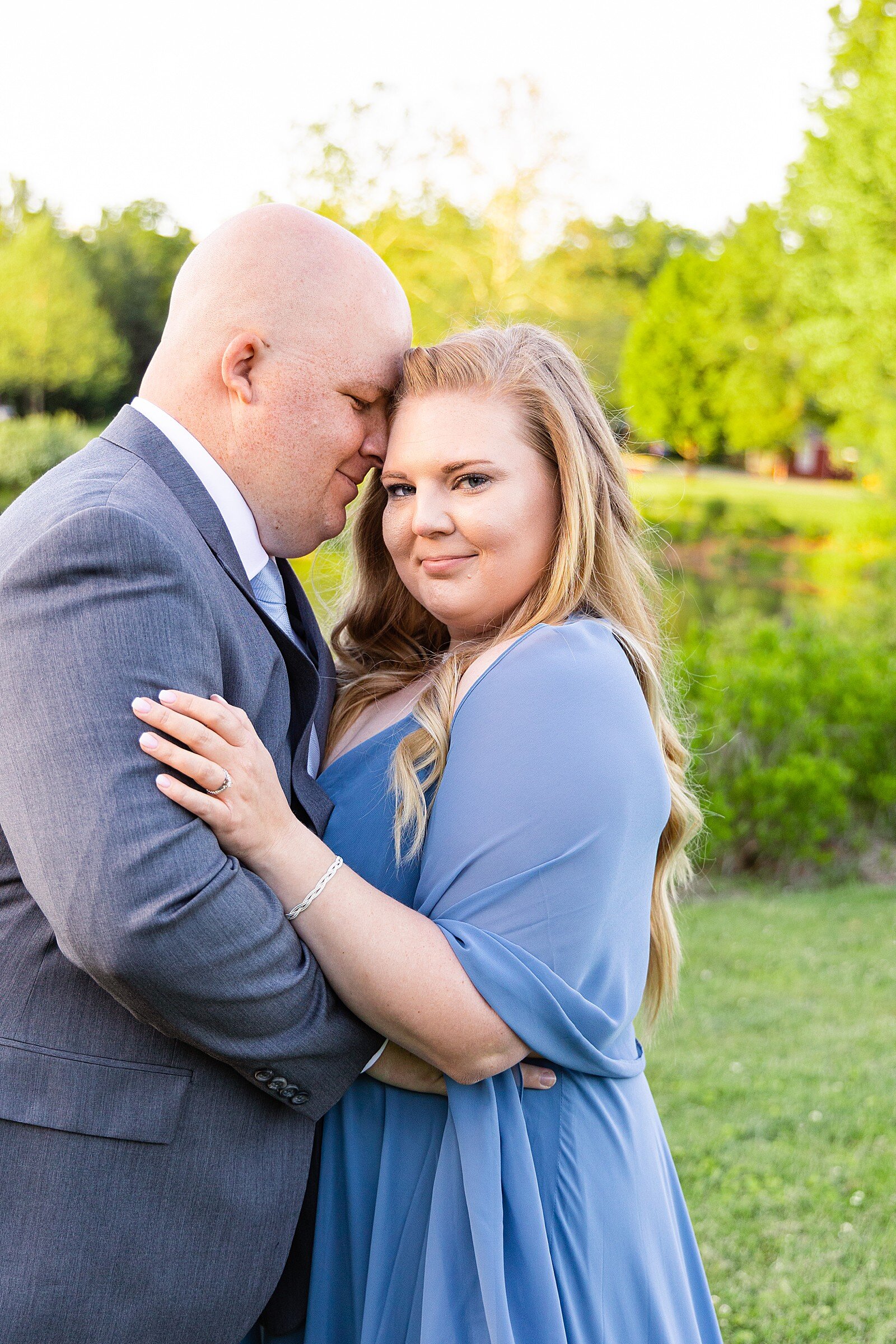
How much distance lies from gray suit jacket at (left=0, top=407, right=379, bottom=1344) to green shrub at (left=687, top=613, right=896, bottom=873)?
5388mm

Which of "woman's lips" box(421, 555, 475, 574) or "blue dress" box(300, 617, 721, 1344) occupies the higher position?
"woman's lips" box(421, 555, 475, 574)

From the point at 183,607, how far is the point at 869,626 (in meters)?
13.8

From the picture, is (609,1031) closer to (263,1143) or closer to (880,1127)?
(263,1143)

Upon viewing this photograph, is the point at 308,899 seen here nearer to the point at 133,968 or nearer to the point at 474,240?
the point at 133,968

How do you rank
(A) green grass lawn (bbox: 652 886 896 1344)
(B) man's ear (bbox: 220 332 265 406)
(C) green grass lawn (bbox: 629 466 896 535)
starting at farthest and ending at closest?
1. (C) green grass lawn (bbox: 629 466 896 535)
2. (A) green grass lawn (bbox: 652 886 896 1344)
3. (B) man's ear (bbox: 220 332 265 406)

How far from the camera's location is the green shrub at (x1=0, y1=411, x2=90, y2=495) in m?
32.1

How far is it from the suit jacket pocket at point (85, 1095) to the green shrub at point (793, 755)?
217 inches

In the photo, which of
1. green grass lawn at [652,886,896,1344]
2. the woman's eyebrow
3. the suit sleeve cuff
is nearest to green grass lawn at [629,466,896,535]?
green grass lawn at [652,886,896,1344]

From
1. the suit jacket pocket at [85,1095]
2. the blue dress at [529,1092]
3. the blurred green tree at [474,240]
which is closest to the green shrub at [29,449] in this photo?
the blurred green tree at [474,240]

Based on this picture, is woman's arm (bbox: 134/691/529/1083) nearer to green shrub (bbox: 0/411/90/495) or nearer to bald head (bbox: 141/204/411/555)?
bald head (bbox: 141/204/411/555)

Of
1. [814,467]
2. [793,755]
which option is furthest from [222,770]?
[814,467]

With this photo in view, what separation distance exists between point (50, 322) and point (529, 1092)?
47821mm

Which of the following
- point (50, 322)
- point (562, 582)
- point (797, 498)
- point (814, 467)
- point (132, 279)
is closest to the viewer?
point (562, 582)

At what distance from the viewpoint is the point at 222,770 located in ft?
5.66
